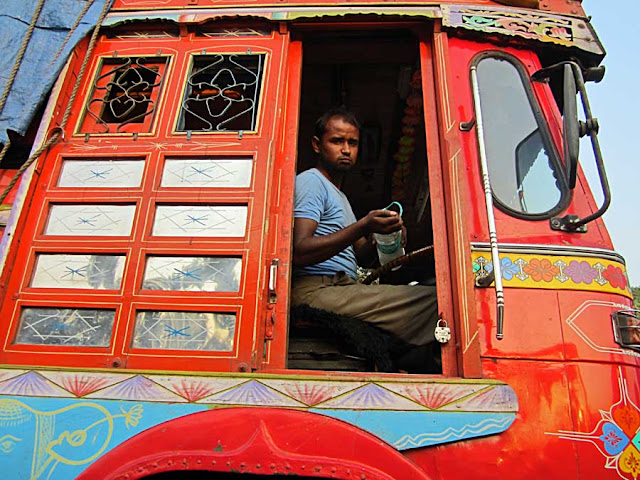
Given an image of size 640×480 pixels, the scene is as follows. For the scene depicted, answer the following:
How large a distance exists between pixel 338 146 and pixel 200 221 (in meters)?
1.24

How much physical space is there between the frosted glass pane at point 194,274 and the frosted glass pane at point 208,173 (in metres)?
Answer: 0.37

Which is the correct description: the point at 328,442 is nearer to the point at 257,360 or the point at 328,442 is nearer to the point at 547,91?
the point at 257,360

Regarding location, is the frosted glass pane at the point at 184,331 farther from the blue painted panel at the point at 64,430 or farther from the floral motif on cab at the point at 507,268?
the floral motif on cab at the point at 507,268

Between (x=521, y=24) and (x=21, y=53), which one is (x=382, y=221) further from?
(x=21, y=53)

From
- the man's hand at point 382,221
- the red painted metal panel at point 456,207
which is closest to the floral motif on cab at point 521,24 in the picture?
the red painted metal panel at point 456,207

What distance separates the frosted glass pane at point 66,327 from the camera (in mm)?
1995

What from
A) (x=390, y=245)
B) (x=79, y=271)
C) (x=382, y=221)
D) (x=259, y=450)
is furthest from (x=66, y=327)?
(x=390, y=245)

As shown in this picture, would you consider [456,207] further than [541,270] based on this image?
Yes

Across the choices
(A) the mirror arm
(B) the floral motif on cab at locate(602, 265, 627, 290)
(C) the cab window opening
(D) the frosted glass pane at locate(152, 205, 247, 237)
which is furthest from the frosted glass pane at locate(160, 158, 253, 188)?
(B) the floral motif on cab at locate(602, 265, 627, 290)

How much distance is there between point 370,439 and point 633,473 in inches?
37.2

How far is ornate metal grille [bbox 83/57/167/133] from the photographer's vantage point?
2566mm

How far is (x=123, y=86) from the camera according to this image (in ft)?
8.96

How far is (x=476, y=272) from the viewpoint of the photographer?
79.6 inches

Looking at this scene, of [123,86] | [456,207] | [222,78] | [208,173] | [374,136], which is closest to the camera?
[456,207]
